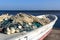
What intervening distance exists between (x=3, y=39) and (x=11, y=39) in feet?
2.44

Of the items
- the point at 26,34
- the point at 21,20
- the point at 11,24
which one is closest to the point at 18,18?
the point at 21,20

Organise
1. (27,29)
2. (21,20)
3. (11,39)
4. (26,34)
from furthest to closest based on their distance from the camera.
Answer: (21,20), (27,29), (26,34), (11,39)

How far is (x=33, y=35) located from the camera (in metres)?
15.5

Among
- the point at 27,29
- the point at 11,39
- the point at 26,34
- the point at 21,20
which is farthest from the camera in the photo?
the point at 21,20

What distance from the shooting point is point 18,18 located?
17.9 m

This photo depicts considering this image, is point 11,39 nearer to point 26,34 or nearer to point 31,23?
point 26,34

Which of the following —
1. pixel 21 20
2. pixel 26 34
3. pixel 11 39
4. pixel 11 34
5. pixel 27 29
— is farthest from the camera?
pixel 21 20

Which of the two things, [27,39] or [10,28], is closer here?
[27,39]

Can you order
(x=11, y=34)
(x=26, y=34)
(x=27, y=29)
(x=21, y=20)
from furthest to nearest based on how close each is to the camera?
(x=21, y=20) < (x=27, y=29) < (x=11, y=34) < (x=26, y=34)

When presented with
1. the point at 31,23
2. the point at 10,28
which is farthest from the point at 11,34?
the point at 31,23

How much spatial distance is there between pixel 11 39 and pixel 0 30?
3.49 m

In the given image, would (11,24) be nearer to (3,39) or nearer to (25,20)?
(25,20)

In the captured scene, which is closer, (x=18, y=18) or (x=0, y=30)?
(x=0, y=30)

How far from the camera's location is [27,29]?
16422 mm
